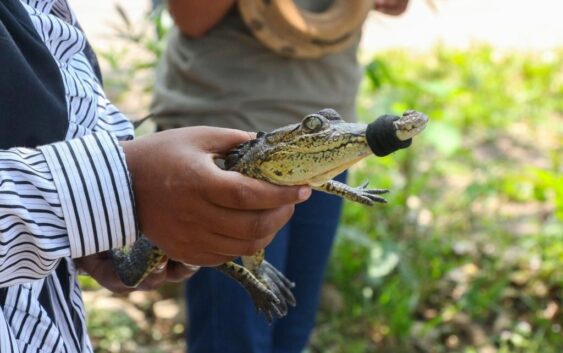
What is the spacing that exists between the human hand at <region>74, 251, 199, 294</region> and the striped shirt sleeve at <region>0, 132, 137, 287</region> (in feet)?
0.87

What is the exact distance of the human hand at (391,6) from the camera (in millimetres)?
2268

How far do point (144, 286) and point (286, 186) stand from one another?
0.39m

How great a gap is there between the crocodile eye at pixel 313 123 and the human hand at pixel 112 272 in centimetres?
31

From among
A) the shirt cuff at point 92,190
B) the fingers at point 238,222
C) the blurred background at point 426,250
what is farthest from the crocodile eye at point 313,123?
the blurred background at point 426,250

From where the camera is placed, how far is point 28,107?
38.4 inches

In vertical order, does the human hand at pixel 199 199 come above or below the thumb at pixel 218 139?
below

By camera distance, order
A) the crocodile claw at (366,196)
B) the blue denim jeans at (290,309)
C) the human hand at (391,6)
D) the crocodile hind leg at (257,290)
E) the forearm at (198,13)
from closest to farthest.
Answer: the crocodile claw at (366,196), the crocodile hind leg at (257,290), the forearm at (198,13), the blue denim jeans at (290,309), the human hand at (391,6)

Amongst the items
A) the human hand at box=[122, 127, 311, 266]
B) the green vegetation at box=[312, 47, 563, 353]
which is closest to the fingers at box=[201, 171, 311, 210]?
the human hand at box=[122, 127, 311, 266]

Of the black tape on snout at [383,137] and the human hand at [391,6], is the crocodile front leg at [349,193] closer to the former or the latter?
the black tape on snout at [383,137]

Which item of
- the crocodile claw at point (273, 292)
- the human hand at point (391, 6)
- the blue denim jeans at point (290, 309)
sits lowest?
the blue denim jeans at point (290, 309)

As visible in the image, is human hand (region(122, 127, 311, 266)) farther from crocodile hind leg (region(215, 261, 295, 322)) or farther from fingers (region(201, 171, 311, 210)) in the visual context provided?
crocodile hind leg (region(215, 261, 295, 322))

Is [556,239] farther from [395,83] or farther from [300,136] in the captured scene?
[300,136]

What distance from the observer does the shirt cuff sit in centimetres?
93

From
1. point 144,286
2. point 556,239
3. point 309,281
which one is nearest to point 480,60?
point 556,239
